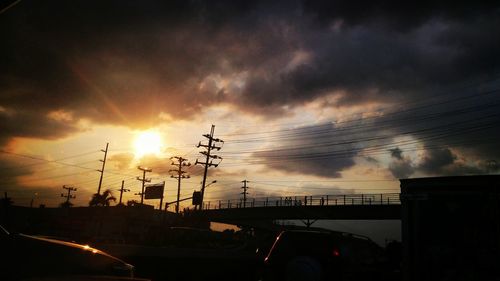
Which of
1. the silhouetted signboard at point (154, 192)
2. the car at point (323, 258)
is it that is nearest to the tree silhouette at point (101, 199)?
the silhouetted signboard at point (154, 192)

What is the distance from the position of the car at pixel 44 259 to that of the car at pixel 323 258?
11.9 feet

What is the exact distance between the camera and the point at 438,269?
23.5 feet

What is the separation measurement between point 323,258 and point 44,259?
526 cm

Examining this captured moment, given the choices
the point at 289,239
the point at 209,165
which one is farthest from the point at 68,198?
the point at 289,239

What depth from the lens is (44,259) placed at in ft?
18.7

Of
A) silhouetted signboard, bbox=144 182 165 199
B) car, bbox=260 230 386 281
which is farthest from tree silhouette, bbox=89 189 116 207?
car, bbox=260 230 386 281

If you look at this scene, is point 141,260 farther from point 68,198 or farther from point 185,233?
point 68,198

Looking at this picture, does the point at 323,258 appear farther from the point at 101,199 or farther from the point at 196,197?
the point at 101,199

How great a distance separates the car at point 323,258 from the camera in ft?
26.2

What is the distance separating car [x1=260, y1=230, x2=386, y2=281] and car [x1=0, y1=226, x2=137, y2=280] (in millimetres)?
3630

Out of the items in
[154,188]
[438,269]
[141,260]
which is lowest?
[141,260]

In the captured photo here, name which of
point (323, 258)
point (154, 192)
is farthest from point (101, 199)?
point (323, 258)

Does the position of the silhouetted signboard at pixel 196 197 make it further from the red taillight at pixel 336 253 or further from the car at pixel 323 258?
the red taillight at pixel 336 253

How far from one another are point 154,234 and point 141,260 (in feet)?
68.2
